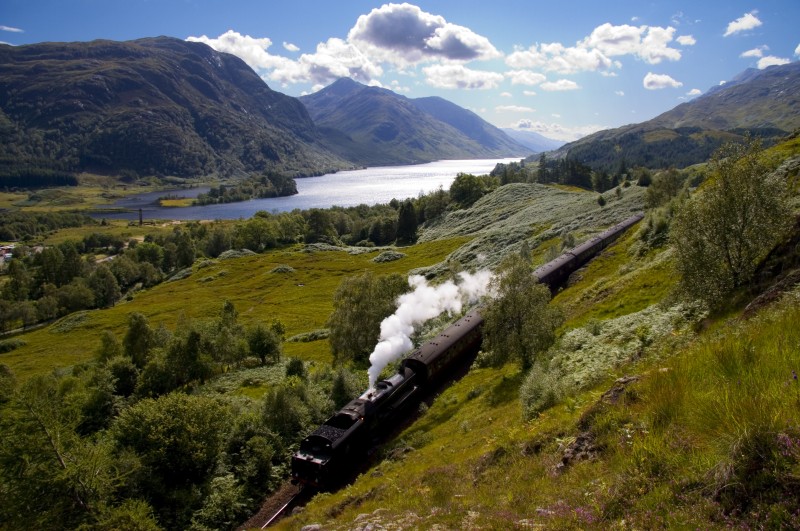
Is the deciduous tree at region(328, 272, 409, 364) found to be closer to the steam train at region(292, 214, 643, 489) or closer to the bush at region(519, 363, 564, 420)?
the steam train at region(292, 214, 643, 489)

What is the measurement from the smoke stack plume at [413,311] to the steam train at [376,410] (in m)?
2.67

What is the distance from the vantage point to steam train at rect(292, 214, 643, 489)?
2581 cm

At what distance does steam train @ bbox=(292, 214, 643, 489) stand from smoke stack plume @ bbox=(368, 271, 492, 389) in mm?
2668

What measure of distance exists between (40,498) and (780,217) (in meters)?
37.5

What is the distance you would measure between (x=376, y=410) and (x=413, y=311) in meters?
16.8

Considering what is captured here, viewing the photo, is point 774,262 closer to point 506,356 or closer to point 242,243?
point 506,356

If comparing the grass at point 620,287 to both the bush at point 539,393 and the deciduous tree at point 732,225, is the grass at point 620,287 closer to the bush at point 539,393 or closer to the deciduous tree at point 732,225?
the deciduous tree at point 732,225

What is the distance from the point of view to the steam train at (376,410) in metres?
25.8

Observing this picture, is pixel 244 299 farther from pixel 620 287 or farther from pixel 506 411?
pixel 506 411

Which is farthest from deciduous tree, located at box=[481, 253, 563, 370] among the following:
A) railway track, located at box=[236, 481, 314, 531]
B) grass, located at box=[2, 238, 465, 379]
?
grass, located at box=[2, 238, 465, 379]

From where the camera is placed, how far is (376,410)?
2903 cm

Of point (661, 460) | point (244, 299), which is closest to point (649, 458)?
point (661, 460)

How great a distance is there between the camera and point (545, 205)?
114m

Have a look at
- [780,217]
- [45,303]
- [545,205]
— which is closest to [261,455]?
[780,217]
